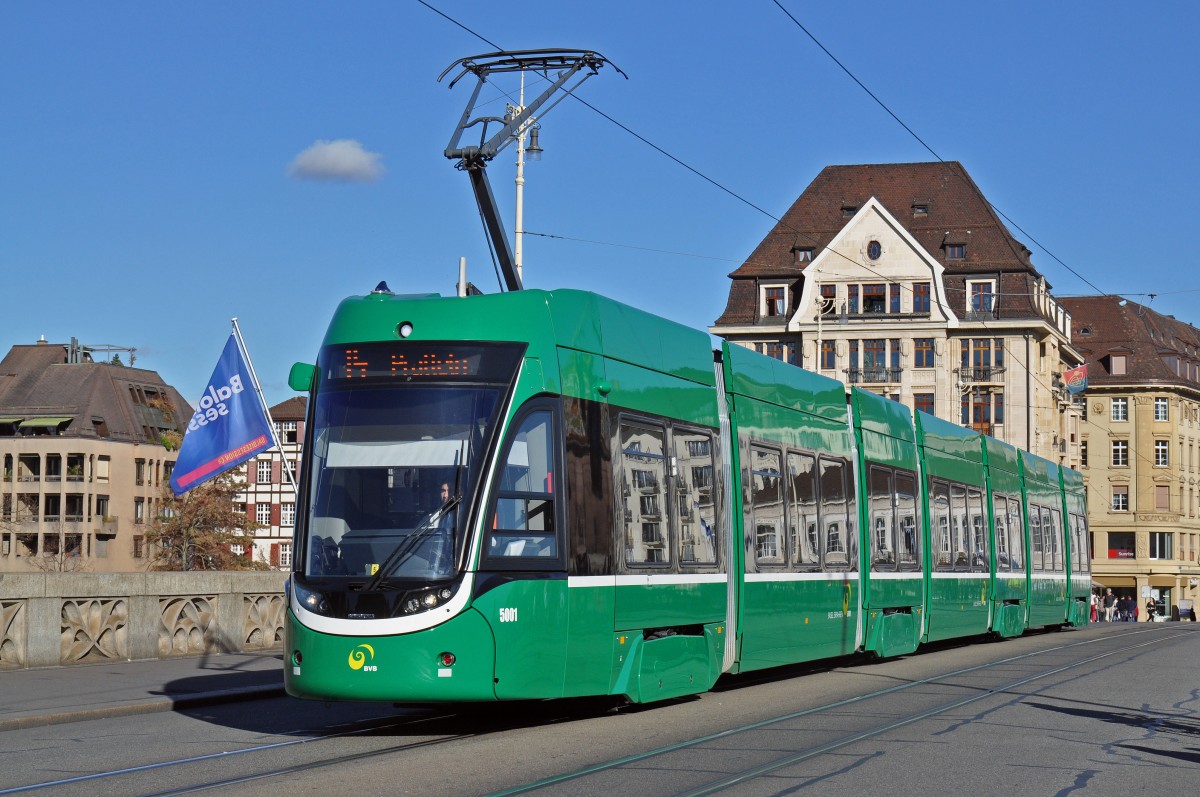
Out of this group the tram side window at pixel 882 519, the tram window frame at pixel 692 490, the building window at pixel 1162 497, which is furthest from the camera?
the building window at pixel 1162 497

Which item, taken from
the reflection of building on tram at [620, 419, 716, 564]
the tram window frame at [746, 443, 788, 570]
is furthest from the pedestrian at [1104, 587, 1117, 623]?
the reflection of building on tram at [620, 419, 716, 564]

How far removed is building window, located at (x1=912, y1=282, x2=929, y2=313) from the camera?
287 ft

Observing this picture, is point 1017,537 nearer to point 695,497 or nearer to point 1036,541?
point 1036,541

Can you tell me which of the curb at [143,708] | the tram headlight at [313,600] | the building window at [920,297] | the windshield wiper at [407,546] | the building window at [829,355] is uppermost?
the building window at [920,297]

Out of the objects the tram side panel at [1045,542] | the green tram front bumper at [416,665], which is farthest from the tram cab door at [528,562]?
the tram side panel at [1045,542]

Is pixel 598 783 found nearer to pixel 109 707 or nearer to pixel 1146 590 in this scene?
pixel 109 707

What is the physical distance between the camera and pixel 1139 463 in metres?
111

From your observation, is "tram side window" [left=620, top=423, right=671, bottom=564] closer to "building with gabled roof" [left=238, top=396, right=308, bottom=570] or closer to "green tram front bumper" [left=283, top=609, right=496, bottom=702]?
"green tram front bumper" [left=283, top=609, right=496, bottom=702]

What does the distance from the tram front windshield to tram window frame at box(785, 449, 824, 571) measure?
21.4 ft

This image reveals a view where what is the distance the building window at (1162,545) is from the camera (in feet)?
357

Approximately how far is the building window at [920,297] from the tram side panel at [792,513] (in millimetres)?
66934

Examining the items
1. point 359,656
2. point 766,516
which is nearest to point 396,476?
point 359,656

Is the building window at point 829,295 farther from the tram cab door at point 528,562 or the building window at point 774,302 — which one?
the tram cab door at point 528,562

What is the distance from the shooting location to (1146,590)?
104625 mm
